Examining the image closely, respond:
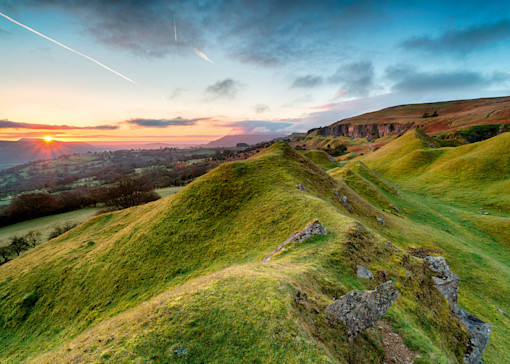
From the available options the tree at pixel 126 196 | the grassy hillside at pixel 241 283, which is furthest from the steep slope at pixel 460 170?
the tree at pixel 126 196

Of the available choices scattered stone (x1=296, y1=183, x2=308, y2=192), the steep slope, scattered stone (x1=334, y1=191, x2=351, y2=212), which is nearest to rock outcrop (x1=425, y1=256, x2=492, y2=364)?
scattered stone (x1=334, y1=191, x2=351, y2=212)

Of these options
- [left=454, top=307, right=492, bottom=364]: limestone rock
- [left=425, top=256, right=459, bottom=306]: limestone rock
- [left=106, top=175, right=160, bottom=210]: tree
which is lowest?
[left=106, top=175, right=160, bottom=210]: tree

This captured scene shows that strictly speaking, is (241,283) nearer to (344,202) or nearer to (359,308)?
(359,308)

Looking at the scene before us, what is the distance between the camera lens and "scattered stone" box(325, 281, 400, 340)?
9.20m

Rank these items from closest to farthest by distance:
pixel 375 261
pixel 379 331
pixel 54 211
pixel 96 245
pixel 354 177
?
pixel 379 331, pixel 375 261, pixel 96 245, pixel 354 177, pixel 54 211

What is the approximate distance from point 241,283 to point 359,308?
19.4 ft

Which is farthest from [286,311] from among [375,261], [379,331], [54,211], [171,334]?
[54,211]

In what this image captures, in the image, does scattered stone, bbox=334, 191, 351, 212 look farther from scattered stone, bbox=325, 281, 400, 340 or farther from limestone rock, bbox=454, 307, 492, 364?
scattered stone, bbox=325, 281, 400, 340

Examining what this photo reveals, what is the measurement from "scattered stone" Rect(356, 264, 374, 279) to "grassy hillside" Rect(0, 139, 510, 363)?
13.8 inches

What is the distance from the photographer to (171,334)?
8.15m

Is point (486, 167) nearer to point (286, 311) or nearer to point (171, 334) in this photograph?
point (286, 311)

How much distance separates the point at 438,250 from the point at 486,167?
52644 mm

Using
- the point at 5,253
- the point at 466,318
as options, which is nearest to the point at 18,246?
the point at 5,253

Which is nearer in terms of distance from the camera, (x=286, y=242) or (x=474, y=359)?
(x=474, y=359)
